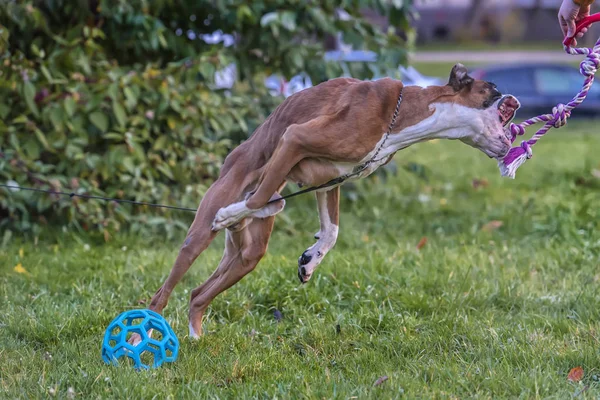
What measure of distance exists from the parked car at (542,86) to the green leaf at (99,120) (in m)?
13.1

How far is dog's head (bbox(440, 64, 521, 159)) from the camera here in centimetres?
365

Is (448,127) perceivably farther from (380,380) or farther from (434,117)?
(380,380)

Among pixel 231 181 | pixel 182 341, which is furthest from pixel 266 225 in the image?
pixel 182 341

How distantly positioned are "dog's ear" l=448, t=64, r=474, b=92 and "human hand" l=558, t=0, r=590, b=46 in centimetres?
65

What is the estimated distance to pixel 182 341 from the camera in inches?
163

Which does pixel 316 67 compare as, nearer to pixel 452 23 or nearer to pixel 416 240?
pixel 416 240

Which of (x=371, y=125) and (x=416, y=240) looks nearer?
(x=371, y=125)

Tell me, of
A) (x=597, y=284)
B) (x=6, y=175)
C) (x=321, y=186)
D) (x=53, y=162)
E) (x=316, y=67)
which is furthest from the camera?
(x=316, y=67)

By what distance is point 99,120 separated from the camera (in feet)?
19.8

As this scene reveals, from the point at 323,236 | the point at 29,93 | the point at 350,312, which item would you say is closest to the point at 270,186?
the point at 323,236

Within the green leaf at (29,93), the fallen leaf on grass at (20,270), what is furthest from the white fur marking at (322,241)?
the green leaf at (29,93)

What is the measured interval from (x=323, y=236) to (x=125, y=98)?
268 centimetres

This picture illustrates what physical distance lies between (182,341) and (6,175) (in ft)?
7.95

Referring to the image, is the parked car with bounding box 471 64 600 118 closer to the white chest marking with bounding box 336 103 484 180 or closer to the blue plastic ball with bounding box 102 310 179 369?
the white chest marking with bounding box 336 103 484 180
